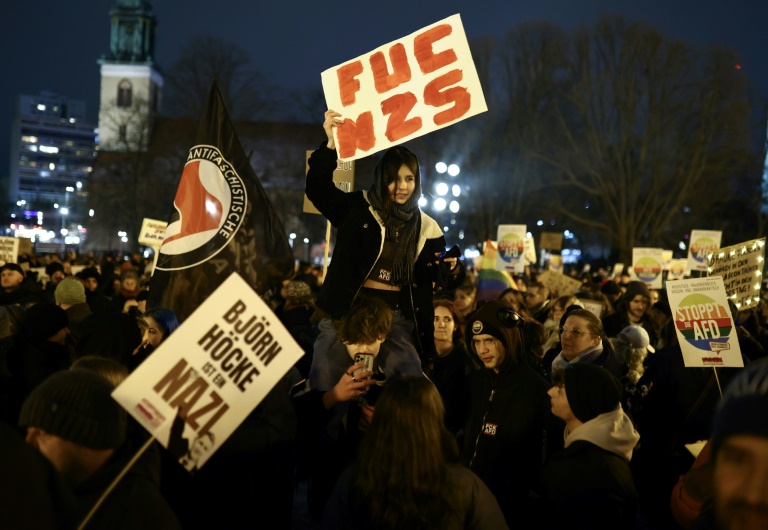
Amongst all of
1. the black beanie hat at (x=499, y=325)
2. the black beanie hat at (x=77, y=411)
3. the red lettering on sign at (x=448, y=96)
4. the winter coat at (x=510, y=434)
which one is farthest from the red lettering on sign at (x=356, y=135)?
the black beanie hat at (x=77, y=411)

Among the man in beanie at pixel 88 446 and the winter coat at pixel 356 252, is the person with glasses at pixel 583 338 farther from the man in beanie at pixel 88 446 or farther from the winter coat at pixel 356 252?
the man in beanie at pixel 88 446

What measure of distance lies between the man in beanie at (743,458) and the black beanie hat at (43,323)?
469 cm

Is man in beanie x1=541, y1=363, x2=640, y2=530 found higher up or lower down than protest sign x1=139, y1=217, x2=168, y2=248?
lower down

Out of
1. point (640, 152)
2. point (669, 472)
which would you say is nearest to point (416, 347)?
point (669, 472)

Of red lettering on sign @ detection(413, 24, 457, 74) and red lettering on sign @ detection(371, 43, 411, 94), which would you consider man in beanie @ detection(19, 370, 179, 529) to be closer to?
red lettering on sign @ detection(371, 43, 411, 94)

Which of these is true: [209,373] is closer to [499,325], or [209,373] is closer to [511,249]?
[499,325]

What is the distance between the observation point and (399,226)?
493cm

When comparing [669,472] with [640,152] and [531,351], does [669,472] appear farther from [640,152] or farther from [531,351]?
[640,152]

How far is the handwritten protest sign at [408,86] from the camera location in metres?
5.16

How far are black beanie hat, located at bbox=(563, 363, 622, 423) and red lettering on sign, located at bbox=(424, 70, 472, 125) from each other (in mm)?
1896

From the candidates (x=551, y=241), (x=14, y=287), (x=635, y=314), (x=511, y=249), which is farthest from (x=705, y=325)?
(x=551, y=241)

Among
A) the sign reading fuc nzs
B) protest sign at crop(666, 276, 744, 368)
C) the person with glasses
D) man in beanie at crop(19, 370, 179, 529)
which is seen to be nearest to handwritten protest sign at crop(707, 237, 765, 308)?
protest sign at crop(666, 276, 744, 368)

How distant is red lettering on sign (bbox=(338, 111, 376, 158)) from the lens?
508 cm

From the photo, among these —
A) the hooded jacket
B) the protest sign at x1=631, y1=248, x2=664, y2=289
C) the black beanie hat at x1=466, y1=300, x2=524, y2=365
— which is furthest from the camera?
the protest sign at x1=631, y1=248, x2=664, y2=289
